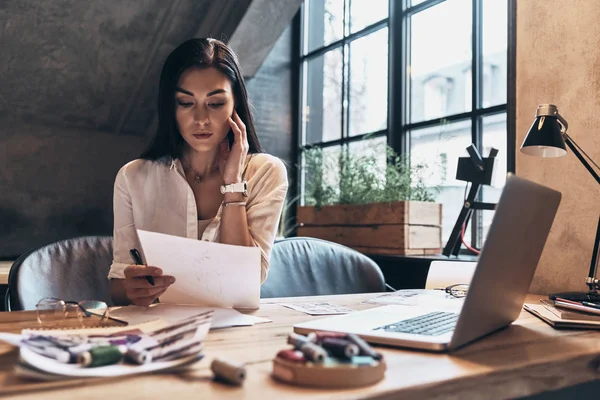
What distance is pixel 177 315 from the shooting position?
110 cm

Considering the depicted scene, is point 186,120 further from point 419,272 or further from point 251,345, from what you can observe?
point 419,272

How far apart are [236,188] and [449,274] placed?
787 millimetres

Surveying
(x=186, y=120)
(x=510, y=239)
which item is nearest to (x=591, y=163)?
(x=510, y=239)

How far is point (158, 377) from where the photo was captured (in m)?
0.66

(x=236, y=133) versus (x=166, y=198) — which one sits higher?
(x=236, y=133)

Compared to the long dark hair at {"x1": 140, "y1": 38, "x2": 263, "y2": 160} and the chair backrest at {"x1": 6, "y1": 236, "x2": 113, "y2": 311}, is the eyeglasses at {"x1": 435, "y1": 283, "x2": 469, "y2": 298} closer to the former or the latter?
the long dark hair at {"x1": 140, "y1": 38, "x2": 263, "y2": 160}

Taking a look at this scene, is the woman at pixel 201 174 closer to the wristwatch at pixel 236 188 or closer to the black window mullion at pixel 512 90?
the wristwatch at pixel 236 188

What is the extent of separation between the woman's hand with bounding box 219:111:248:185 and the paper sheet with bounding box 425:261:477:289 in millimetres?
751

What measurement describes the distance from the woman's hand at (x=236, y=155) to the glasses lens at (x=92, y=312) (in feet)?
2.10

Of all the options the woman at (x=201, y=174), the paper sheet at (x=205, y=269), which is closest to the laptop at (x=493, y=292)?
the paper sheet at (x=205, y=269)

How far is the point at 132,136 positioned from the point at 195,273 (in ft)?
13.1

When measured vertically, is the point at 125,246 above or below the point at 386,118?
below

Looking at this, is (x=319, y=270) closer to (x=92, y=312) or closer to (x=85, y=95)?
(x=92, y=312)

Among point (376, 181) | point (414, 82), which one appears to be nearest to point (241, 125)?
point (376, 181)
